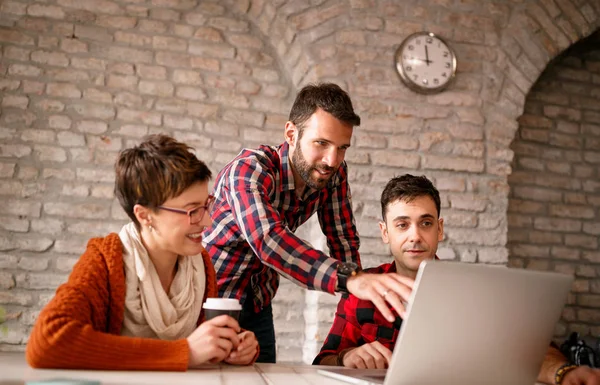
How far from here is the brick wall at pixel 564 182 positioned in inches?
151

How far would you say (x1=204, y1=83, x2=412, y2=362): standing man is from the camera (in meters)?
1.44

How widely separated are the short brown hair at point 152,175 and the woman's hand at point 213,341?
337 mm

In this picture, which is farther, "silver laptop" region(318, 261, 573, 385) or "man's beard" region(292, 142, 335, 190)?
"man's beard" region(292, 142, 335, 190)

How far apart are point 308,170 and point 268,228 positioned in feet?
1.28

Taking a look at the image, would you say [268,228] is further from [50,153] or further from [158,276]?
[50,153]

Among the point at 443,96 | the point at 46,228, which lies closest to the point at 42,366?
the point at 46,228

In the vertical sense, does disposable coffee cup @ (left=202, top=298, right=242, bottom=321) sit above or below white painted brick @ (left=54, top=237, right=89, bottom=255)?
above

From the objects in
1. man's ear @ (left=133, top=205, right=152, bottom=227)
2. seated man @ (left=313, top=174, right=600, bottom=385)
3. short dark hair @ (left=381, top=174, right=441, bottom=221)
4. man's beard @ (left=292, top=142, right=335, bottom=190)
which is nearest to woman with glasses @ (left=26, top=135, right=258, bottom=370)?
man's ear @ (left=133, top=205, right=152, bottom=227)

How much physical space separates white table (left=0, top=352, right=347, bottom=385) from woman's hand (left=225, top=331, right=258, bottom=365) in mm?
30

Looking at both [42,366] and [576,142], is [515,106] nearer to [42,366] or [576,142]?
[576,142]

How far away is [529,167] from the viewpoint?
154 inches

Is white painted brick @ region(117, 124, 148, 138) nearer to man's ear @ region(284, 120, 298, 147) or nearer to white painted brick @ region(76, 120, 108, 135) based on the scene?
white painted brick @ region(76, 120, 108, 135)

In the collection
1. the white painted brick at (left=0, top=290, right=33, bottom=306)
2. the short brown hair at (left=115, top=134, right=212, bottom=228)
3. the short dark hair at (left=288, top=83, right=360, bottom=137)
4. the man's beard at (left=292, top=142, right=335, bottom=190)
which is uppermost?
the short dark hair at (left=288, top=83, right=360, bottom=137)

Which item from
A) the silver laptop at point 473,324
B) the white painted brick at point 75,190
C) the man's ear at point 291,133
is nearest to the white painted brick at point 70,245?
the white painted brick at point 75,190
